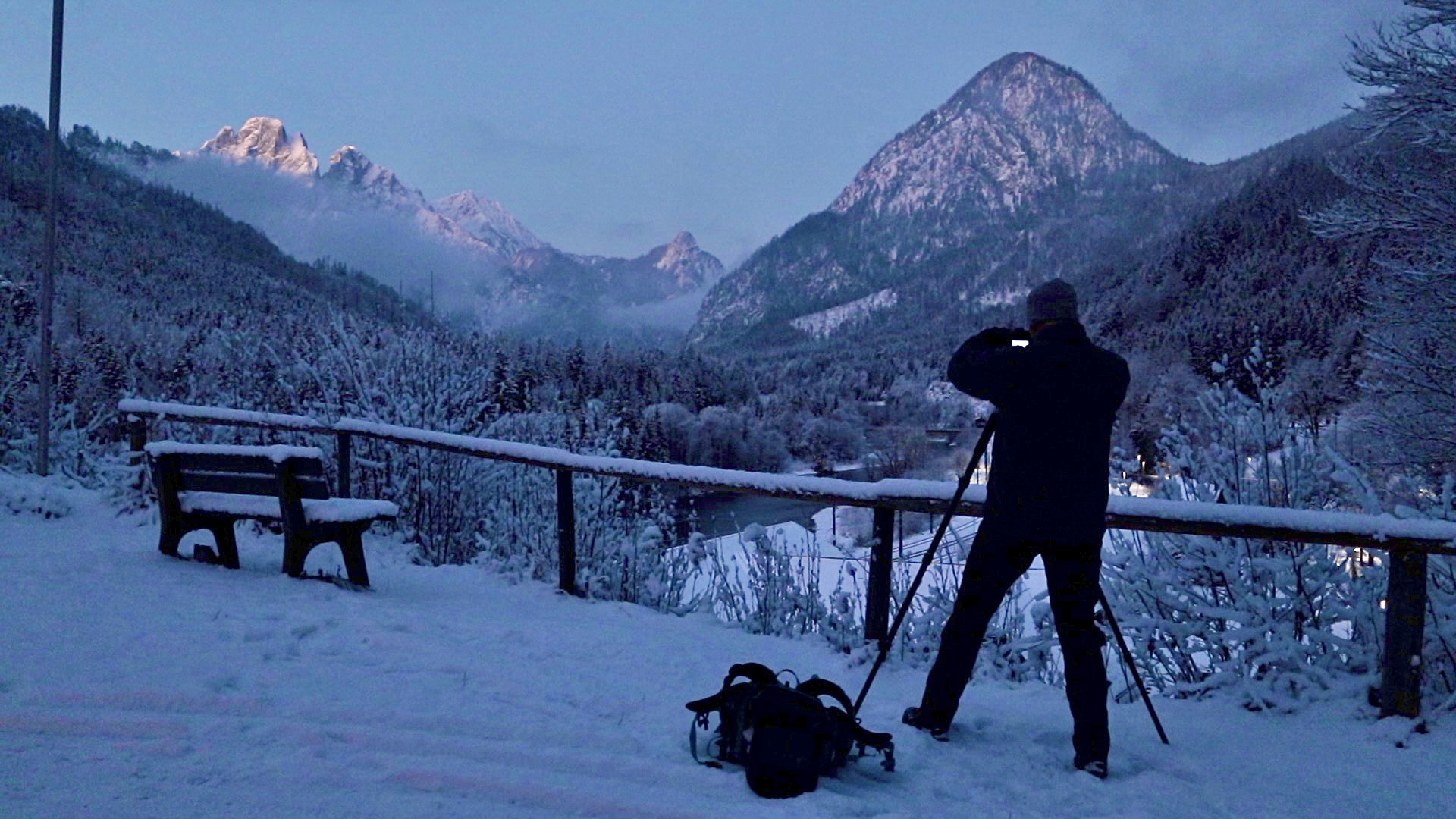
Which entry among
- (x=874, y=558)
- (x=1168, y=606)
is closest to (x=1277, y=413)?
(x=1168, y=606)

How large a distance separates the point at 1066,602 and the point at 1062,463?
1.75ft

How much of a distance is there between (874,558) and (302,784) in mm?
2841

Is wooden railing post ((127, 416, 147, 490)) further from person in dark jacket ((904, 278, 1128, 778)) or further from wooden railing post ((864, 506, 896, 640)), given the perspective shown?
person in dark jacket ((904, 278, 1128, 778))

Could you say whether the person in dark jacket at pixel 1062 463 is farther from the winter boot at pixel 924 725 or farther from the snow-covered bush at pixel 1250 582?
the snow-covered bush at pixel 1250 582

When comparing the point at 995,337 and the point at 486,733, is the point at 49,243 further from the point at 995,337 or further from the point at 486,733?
the point at 995,337

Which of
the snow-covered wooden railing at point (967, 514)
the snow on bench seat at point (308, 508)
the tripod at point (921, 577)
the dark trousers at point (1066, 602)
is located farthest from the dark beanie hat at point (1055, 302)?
the snow on bench seat at point (308, 508)

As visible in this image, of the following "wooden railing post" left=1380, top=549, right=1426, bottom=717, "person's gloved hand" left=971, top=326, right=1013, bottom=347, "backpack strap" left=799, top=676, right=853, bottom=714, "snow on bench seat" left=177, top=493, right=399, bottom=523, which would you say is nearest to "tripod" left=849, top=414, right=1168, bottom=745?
"backpack strap" left=799, top=676, right=853, bottom=714

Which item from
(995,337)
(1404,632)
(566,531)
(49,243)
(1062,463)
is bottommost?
(566,531)

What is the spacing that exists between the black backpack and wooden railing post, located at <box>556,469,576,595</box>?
9.04ft

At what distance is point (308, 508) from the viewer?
5590mm

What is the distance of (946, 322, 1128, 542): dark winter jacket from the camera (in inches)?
123

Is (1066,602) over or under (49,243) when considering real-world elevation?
under

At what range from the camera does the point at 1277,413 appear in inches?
219

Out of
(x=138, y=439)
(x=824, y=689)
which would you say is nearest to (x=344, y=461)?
(x=138, y=439)
